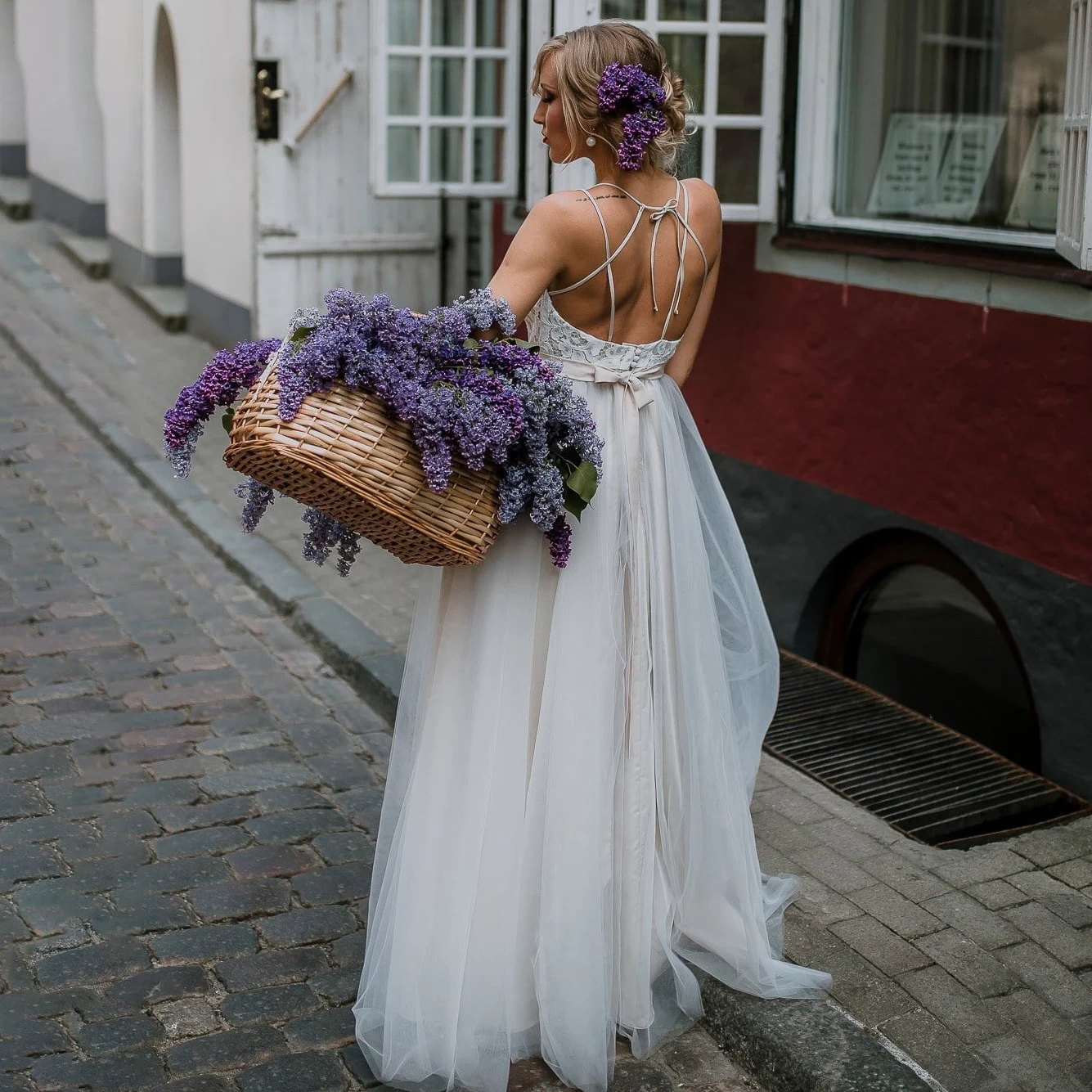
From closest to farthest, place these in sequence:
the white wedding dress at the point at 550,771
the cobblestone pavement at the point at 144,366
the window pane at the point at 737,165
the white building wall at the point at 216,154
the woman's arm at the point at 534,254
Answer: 1. the woman's arm at the point at 534,254
2. the white wedding dress at the point at 550,771
3. the window pane at the point at 737,165
4. the cobblestone pavement at the point at 144,366
5. the white building wall at the point at 216,154

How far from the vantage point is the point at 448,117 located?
315 inches

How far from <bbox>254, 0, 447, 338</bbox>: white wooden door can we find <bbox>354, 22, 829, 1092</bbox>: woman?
5.92 meters

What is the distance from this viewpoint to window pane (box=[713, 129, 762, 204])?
595 centimetres

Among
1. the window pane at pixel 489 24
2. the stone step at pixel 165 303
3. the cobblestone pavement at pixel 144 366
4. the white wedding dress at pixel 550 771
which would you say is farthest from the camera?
the stone step at pixel 165 303

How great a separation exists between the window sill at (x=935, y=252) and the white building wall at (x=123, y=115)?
24.1ft

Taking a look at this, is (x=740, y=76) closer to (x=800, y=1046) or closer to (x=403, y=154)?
(x=403, y=154)

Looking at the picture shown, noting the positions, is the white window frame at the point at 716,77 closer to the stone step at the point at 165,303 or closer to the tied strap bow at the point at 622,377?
the tied strap bow at the point at 622,377

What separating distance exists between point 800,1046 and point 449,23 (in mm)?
6146

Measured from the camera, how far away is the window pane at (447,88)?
26.1 ft

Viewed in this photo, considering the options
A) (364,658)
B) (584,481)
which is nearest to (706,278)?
(584,481)

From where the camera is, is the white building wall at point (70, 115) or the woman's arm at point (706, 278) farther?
the white building wall at point (70, 115)

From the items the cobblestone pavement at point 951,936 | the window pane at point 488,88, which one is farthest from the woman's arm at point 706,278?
the window pane at point 488,88

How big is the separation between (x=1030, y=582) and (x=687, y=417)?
1955mm

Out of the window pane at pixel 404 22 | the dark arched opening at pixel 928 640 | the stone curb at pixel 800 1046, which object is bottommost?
the stone curb at pixel 800 1046
